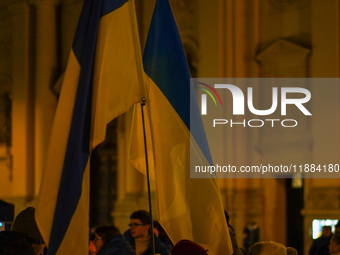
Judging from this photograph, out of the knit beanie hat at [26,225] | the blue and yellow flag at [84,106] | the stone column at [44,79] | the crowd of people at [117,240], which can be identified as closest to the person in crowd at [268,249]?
the crowd of people at [117,240]

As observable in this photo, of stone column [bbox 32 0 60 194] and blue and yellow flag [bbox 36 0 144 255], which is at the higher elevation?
stone column [bbox 32 0 60 194]

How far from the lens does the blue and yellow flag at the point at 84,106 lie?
3256 mm

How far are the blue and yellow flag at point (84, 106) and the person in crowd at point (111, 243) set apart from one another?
1105 mm

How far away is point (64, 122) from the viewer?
3.43 metres

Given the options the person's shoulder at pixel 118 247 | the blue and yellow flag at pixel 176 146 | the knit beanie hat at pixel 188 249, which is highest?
the blue and yellow flag at pixel 176 146

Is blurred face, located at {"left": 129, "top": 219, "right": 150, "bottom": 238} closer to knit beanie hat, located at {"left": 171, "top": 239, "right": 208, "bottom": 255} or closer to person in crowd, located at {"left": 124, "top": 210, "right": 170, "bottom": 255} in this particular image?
person in crowd, located at {"left": 124, "top": 210, "right": 170, "bottom": 255}

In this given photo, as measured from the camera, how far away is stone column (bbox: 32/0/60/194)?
1556 cm

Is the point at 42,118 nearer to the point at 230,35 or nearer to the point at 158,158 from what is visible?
the point at 230,35

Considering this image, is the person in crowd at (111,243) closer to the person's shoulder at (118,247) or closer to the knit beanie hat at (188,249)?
the person's shoulder at (118,247)

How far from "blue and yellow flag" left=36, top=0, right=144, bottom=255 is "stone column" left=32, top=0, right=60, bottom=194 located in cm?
1222

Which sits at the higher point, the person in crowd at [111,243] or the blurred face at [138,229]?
the blurred face at [138,229]

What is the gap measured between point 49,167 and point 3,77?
1399 centimetres

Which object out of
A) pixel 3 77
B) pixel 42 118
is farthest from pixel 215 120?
pixel 3 77

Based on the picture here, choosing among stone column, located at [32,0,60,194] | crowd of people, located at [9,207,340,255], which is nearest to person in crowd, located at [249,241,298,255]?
crowd of people, located at [9,207,340,255]
